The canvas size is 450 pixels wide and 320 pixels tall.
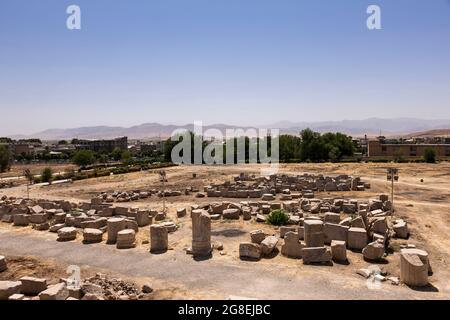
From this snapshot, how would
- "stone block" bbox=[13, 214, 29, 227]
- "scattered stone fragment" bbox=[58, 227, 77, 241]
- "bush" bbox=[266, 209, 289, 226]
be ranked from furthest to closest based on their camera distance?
"stone block" bbox=[13, 214, 29, 227] < "bush" bbox=[266, 209, 289, 226] < "scattered stone fragment" bbox=[58, 227, 77, 241]

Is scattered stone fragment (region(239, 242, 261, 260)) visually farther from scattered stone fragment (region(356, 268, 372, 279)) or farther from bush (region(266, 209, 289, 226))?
bush (region(266, 209, 289, 226))

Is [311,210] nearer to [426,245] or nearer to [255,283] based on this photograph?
[426,245]

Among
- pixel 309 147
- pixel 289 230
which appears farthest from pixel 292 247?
pixel 309 147

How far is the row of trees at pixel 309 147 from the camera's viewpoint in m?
64.5

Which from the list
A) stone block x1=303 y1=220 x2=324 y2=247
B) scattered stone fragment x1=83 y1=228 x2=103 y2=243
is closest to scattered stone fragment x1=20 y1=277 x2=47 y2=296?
scattered stone fragment x1=83 y1=228 x2=103 y2=243

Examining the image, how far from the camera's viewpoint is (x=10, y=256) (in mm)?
15055

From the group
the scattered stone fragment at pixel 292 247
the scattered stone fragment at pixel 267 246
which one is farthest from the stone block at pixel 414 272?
the scattered stone fragment at pixel 267 246

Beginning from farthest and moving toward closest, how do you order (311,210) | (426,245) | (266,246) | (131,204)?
1. (131,204)
2. (311,210)
3. (426,245)
4. (266,246)

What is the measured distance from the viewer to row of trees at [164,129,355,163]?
6450 cm

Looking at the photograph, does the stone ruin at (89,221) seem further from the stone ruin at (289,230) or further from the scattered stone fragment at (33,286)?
the scattered stone fragment at (33,286)

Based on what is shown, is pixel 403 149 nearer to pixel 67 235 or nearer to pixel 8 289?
pixel 67 235

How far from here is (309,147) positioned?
64688mm
